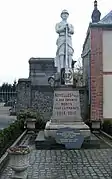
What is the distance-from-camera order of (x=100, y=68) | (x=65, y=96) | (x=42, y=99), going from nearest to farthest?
(x=65, y=96) → (x=100, y=68) → (x=42, y=99)

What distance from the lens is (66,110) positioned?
12.8m

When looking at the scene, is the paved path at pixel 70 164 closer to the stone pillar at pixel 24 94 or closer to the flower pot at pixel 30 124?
the flower pot at pixel 30 124

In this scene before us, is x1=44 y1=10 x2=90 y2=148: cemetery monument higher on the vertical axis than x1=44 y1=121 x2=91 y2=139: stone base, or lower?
higher

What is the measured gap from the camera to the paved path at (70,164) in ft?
25.2

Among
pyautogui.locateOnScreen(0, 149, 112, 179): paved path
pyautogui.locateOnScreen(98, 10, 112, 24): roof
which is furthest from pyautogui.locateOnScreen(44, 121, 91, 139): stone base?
pyautogui.locateOnScreen(98, 10, 112, 24): roof

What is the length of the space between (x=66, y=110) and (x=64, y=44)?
3082 millimetres

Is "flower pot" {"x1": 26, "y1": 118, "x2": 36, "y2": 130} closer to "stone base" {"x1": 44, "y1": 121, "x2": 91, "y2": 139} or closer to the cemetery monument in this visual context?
the cemetery monument

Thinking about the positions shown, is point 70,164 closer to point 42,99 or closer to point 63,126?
point 63,126

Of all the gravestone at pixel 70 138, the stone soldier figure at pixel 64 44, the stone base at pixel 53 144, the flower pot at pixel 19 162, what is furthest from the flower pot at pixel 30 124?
the flower pot at pixel 19 162

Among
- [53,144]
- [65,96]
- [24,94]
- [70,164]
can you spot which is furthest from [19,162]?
[24,94]

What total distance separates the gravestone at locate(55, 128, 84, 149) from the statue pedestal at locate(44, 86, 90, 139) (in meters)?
1.34

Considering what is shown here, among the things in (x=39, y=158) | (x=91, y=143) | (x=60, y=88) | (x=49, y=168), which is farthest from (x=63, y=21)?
(x=49, y=168)

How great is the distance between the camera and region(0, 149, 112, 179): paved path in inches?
302

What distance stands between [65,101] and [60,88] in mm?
572
